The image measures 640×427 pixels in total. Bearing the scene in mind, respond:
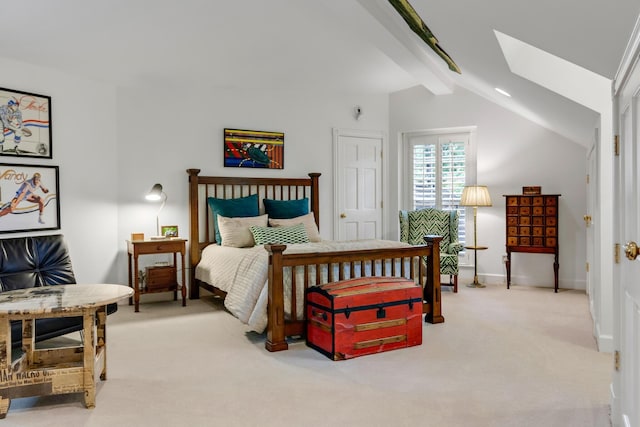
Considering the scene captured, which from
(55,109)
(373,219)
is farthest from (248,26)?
(373,219)

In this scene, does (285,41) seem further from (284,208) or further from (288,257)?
(288,257)

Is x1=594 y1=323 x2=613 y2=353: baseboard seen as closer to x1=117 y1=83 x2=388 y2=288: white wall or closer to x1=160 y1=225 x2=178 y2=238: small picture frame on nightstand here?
x1=117 y1=83 x2=388 y2=288: white wall

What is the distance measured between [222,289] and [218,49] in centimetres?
226

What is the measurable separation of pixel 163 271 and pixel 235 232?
815 mm

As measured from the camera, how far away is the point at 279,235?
5195 mm

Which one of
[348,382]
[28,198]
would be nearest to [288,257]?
[348,382]

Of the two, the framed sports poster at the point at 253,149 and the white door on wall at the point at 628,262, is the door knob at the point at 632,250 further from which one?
the framed sports poster at the point at 253,149

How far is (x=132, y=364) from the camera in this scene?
3.33 m

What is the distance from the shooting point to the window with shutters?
265 inches

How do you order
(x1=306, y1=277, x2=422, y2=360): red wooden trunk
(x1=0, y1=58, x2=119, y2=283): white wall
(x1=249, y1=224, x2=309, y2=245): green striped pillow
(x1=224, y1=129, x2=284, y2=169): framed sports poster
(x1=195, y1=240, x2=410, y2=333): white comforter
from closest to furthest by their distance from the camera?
(x1=306, y1=277, x2=422, y2=360): red wooden trunk
(x1=195, y1=240, x2=410, y2=333): white comforter
(x1=0, y1=58, x2=119, y2=283): white wall
(x1=249, y1=224, x2=309, y2=245): green striped pillow
(x1=224, y1=129, x2=284, y2=169): framed sports poster

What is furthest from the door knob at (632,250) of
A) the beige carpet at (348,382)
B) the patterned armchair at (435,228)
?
the patterned armchair at (435,228)

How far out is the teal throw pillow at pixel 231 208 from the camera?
5504mm

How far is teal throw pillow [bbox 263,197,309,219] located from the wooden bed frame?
0.66 feet

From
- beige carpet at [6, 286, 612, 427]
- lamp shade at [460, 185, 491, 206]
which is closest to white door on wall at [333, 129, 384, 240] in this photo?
lamp shade at [460, 185, 491, 206]
